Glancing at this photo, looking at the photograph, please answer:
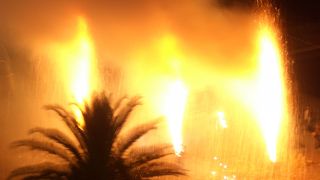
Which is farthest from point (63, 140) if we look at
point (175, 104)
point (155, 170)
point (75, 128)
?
point (175, 104)

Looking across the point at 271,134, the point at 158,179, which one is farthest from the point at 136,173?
the point at 271,134

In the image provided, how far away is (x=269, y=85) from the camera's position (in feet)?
87.2

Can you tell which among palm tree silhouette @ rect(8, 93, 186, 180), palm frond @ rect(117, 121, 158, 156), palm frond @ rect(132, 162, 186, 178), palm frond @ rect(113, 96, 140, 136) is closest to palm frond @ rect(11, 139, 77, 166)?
palm tree silhouette @ rect(8, 93, 186, 180)

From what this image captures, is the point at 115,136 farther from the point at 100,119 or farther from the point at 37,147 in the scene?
the point at 37,147

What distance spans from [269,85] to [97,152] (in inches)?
618

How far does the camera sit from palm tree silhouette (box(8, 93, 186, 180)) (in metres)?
12.4

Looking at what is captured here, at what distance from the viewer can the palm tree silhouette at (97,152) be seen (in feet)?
40.8

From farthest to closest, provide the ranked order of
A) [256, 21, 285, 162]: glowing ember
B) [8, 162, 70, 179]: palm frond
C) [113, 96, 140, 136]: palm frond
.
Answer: [256, 21, 285, 162]: glowing ember < [113, 96, 140, 136]: palm frond < [8, 162, 70, 179]: palm frond

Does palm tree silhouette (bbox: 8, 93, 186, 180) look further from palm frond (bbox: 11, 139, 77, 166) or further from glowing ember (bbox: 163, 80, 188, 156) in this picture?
glowing ember (bbox: 163, 80, 188, 156)

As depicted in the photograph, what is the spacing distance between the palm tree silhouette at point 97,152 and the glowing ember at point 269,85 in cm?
1245

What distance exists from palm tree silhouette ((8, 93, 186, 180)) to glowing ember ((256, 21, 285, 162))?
40.9 ft

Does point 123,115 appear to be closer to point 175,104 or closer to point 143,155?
point 143,155

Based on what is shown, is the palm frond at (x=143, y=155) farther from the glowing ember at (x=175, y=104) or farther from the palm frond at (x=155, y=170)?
the glowing ember at (x=175, y=104)

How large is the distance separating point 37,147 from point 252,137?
501 inches
